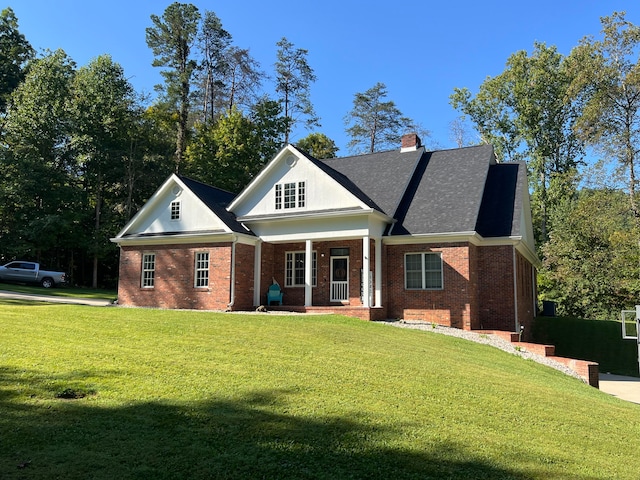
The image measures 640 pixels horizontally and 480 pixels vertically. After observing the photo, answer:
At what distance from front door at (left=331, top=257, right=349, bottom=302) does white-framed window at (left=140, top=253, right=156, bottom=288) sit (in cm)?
807

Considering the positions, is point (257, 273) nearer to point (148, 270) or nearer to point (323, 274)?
point (323, 274)

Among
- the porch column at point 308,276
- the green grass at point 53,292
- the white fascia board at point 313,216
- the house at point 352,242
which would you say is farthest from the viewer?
the green grass at point 53,292

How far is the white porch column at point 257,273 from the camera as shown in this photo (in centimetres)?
2033

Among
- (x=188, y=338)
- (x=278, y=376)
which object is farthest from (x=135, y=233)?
(x=278, y=376)

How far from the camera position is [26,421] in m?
5.01

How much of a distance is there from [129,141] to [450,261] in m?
28.0

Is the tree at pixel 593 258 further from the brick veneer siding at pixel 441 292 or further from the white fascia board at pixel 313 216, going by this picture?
the white fascia board at pixel 313 216

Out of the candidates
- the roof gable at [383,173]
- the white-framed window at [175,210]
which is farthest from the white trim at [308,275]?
the white-framed window at [175,210]

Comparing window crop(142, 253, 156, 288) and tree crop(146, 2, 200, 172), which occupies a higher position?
tree crop(146, 2, 200, 172)

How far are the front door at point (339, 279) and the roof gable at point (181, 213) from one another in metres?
4.11

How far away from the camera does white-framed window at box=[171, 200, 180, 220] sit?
21406 millimetres

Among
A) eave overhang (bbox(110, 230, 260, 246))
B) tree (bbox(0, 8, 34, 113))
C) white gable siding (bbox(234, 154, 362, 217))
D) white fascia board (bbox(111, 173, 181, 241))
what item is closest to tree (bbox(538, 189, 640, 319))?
white gable siding (bbox(234, 154, 362, 217))

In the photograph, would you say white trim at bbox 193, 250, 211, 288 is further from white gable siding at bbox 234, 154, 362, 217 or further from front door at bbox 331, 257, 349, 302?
front door at bbox 331, 257, 349, 302

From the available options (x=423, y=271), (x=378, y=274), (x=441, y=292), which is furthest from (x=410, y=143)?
(x=441, y=292)
